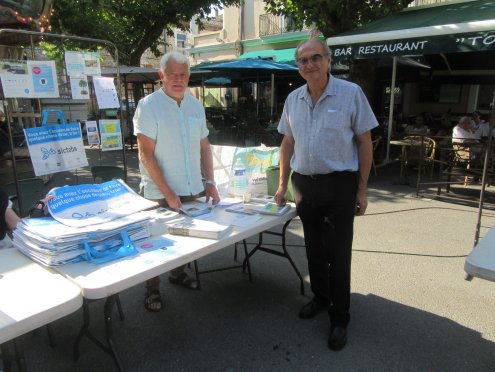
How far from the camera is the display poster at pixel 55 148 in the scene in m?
3.11

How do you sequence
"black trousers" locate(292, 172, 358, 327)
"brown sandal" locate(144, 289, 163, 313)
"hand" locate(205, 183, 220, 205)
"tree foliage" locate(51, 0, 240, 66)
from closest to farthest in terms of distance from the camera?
1. "black trousers" locate(292, 172, 358, 327)
2. "hand" locate(205, 183, 220, 205)
3. "brown sandal" locate(144, 289, 163, 313)
4. "tree foliage" locate(51, 0, 240, 66)

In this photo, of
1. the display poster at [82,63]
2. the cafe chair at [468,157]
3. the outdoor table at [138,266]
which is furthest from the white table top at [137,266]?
the cafe chair at [468,157]

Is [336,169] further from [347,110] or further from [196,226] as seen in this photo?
[196,226]

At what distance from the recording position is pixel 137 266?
1708 millimetres

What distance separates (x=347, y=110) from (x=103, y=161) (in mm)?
9169

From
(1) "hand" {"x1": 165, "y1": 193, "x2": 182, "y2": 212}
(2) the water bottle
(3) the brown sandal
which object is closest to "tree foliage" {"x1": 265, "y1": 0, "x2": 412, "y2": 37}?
(2) the water bottle

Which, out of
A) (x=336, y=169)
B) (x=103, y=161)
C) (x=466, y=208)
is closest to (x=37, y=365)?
(x=336, y=169)

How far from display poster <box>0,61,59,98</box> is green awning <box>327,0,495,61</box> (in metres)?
5.01

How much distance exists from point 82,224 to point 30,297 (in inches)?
18.8

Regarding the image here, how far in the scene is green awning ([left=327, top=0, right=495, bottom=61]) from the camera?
5.40 metres

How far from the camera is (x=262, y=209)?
103 inches

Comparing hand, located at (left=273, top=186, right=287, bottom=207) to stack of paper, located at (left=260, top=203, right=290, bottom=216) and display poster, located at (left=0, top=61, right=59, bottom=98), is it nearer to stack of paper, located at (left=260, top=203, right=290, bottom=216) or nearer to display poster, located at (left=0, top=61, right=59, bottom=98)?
stack of paper, located at (left=260, top=203, right=290, bottom=216)

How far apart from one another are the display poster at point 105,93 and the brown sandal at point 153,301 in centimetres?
180

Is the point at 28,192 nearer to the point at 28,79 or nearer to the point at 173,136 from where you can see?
the point at 28,79
